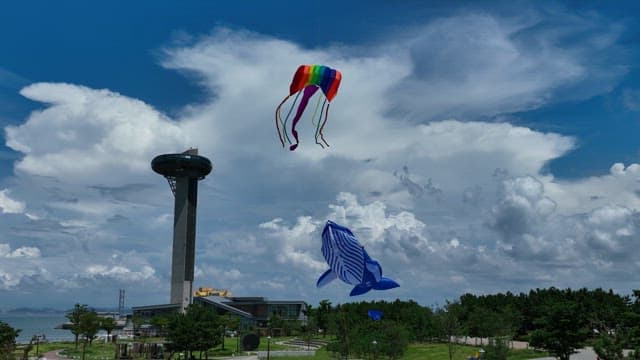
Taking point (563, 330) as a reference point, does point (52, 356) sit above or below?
below

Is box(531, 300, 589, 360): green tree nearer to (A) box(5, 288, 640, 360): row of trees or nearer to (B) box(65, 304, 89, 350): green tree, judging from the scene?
(A) box(5, 288, 640, 360): row of trees

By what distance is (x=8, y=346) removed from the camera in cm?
4712

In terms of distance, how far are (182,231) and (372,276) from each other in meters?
106

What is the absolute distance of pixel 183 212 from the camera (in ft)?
449

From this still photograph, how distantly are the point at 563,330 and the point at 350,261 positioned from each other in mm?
23625

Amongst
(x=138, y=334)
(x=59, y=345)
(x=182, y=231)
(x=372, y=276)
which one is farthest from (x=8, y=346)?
(x=182, y=231)

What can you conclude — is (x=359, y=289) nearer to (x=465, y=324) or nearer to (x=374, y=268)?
(x=374, y=268)

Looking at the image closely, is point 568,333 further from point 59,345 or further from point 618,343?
point 59,345

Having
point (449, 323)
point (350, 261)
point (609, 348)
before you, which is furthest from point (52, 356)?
point (609, 348)

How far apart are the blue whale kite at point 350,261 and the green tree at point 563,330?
20.6 m

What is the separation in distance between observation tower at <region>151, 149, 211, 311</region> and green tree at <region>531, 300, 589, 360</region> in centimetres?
9391

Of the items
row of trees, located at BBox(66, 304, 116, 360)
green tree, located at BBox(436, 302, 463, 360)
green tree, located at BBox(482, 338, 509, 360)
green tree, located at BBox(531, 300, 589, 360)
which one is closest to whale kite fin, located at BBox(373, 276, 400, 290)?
green tree, located at BBox(482, 338, 509, 360)

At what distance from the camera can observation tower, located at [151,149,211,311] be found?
441ft

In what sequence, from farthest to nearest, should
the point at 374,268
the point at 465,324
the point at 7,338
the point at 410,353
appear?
the point at 465,324 → the point at 410,353 → the point at 7,338 → the point at 374,268
